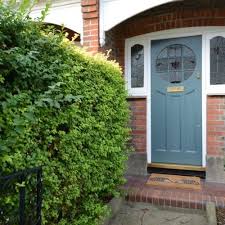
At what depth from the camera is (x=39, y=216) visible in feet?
6.09

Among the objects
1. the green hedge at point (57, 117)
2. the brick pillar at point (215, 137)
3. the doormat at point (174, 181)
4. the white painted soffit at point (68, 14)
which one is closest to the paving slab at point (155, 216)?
the green hedge at point (57, 117)

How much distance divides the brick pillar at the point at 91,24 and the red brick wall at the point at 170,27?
334 mm

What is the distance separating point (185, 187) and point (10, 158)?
10.1ft

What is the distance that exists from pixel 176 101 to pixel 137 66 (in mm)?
931

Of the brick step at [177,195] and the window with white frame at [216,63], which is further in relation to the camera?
the window with white frame at [216,63]

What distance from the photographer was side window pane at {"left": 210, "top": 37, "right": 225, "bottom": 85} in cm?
460

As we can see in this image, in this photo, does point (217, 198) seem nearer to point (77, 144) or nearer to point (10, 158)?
point (77, 144)

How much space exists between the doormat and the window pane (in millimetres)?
1582

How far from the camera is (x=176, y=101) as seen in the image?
16.0 ft

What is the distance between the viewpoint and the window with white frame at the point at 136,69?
5.10 meters

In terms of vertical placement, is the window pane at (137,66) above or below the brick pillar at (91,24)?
below

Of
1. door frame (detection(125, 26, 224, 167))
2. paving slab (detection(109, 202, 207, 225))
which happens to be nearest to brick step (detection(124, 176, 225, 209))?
paving slab (detection(109, 202, 207, 225))

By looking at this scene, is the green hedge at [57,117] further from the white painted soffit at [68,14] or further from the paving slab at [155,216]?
the white painted soffit at [68,14]

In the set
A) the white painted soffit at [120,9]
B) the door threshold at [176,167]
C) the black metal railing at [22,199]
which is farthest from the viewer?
the door threshold at [176,167]
